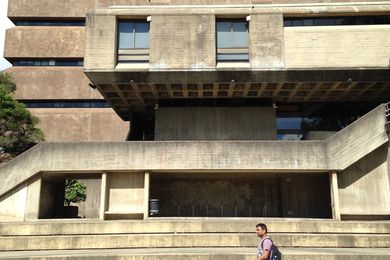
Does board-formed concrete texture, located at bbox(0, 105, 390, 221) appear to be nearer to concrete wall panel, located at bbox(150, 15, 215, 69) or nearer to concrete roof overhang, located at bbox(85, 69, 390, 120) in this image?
concrete roof overhang, located at bbox(85, 69, 390, 120)

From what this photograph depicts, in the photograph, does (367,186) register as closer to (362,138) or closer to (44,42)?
(362,138)

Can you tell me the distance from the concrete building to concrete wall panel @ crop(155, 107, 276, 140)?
0.07 m

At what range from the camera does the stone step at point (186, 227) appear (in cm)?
1568

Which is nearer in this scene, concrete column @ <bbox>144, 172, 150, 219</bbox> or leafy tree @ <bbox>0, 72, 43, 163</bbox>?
concrete column @ <bbox>144, 172, 150, 219</bbox>

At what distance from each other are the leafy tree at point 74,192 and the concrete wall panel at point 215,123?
41.1ft

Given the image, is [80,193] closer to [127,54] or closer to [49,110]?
[49,110]

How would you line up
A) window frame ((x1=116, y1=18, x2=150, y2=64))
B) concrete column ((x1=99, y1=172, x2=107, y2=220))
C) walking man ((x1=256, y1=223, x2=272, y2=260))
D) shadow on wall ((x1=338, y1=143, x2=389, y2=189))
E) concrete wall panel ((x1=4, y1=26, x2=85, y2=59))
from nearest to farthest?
walking man ((x1=256, y1=223, x2=272, y2=260)) < concrete column ((x1=99, y1=172, x2=107, y2=220)) < shadow on wall ((x1=338, y1=143, x2=389, y2=189)) < window frame ((x1=116, y1=18, x2=150, y2=64)) < concrete wall panel ((x1=4, y1=26, x2=85, y2=59))

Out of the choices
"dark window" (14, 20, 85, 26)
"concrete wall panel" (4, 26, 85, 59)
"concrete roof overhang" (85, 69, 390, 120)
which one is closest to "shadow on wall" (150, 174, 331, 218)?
"concrete roof overhang" (85, 69, 390, 120)

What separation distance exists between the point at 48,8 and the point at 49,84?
8838 millimetres

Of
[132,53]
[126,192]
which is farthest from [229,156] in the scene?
[132,53]

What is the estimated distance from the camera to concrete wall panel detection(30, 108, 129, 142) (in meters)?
41.0

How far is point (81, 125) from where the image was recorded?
41344 mm

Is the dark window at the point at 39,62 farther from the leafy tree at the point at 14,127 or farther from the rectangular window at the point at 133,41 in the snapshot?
the rectangular window at the point at 133,41

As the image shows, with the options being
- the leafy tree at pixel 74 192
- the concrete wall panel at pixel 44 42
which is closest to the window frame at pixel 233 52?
the leafy tree at pixel 74 192
